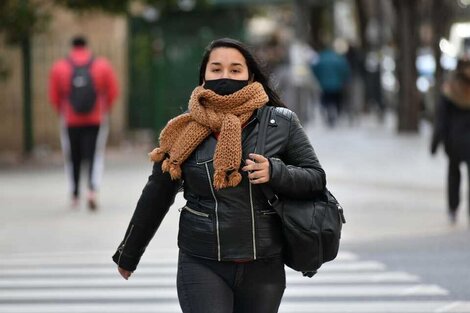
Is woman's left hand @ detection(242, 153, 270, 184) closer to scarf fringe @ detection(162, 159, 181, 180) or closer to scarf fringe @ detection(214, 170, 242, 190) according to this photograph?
scarf fringe @ detection(214, 170, 242, 190)

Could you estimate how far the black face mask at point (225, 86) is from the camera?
16.7 feet

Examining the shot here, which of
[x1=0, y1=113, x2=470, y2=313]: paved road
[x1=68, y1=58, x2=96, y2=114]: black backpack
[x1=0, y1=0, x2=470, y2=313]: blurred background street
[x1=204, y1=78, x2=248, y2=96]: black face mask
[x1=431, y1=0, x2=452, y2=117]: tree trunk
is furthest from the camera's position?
[x1=431, y1=0, x2=452, y2=117]: tree trunk

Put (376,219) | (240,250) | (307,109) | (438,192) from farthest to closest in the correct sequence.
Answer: (307,109) → (438,192) → (376,219) → (240,250)

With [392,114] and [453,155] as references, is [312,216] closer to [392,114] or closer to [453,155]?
[453,155]

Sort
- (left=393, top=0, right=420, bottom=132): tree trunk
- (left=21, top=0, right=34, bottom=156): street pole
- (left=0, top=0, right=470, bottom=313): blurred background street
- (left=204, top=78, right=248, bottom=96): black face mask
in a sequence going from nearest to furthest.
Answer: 1. (left=204, top=78, right=248, bottom=96): black face mask
2. (left=0, top=0, right=470, bottom=313): blurred background street
3. (left=21, top=0, right=34, bottom=156): street pole
4. (left=393, top=0, right=420, bottom=132): tree trunk

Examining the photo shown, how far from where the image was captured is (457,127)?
12.8 metres

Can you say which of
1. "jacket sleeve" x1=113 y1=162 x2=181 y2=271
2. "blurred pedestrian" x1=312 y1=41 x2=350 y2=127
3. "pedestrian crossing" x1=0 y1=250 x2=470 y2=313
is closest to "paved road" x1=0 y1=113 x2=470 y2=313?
"pedestrian crossing" x1=0 y1=250 x2=470 y2=313

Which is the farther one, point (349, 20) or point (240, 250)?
point (349, 20)

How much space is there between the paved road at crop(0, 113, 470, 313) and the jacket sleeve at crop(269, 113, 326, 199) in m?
3.55

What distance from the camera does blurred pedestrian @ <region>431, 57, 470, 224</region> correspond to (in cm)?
1255

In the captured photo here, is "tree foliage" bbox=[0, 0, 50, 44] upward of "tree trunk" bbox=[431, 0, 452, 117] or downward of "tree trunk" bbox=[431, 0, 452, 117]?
upward

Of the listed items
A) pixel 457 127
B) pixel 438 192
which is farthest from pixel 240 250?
pixel 438 192

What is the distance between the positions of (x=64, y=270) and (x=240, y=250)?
18.8 feet

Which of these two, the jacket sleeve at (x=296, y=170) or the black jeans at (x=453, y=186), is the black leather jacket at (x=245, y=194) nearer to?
the jacket sleeve at (x=296, y=170)
